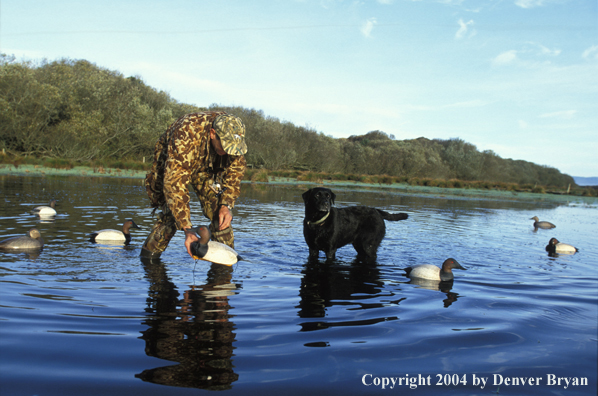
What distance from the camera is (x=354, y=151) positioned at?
67938mm

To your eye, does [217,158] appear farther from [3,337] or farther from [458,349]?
[458,349]

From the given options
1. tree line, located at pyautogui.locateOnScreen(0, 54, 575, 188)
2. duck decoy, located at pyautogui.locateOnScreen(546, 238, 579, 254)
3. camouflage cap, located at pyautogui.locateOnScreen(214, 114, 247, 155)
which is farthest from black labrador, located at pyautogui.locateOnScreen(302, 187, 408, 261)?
tree line, located at pyautogui.locateOnScreen(0, 54, 575, 188)

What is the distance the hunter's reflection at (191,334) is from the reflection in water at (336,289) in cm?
86

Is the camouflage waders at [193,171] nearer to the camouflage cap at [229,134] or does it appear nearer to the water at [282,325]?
the camouflage cap at [229,134]

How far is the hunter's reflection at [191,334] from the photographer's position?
286 centimetres

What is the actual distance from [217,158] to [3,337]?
3430 mm

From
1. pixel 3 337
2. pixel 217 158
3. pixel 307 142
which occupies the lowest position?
pixel 3 337

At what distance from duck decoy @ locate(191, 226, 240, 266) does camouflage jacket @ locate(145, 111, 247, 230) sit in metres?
0.27

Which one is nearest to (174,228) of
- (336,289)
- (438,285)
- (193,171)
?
(193,171)

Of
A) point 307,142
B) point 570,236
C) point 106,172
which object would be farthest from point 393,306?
point 307,142

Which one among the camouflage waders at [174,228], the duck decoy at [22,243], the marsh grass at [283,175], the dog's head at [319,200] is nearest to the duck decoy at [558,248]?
the dog's head at [319,200]

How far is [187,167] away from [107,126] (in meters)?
38.8

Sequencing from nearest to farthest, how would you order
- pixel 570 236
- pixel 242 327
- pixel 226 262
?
pixel 242 327
pixel 226 262
pixel 570 236

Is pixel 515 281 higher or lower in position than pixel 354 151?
lower
